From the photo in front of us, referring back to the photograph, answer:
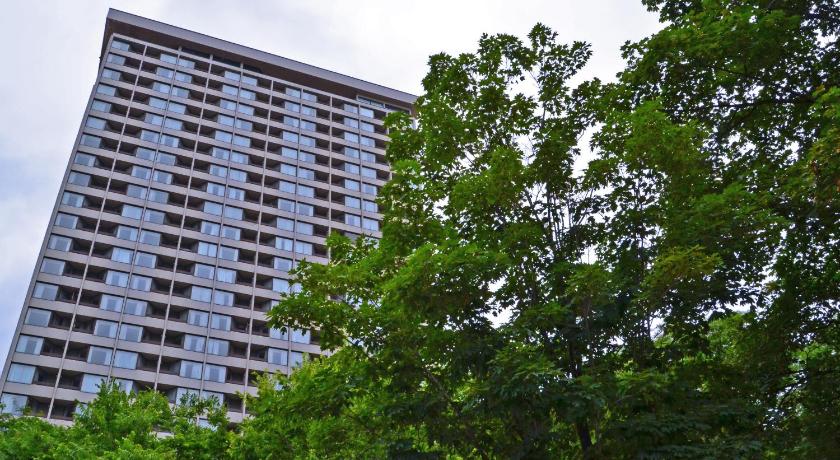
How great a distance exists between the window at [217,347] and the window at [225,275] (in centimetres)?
740

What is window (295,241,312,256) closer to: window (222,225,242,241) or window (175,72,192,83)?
window (222,225,242,241)

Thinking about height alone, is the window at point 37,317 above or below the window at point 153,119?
below

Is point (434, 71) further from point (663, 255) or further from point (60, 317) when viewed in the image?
point (60, 317)

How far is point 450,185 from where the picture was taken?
1226 cm

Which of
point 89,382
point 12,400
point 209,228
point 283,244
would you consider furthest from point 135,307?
point 283,244

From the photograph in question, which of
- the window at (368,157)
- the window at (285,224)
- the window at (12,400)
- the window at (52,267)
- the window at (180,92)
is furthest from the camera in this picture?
the window at (368,157)

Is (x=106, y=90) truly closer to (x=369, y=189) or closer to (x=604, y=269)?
(x=369, y=189)

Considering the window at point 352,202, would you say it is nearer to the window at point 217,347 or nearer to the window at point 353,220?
the window at point 353,220

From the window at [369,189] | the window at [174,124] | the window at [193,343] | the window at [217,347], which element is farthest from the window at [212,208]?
the window at [369,189]

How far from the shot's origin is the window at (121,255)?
7119 centimetres

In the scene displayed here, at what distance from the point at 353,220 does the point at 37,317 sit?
35.8 metres

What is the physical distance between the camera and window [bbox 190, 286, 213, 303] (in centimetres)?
7231

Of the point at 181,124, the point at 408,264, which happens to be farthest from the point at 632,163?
the point at 181,124

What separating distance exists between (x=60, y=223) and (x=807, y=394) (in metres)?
72.9
